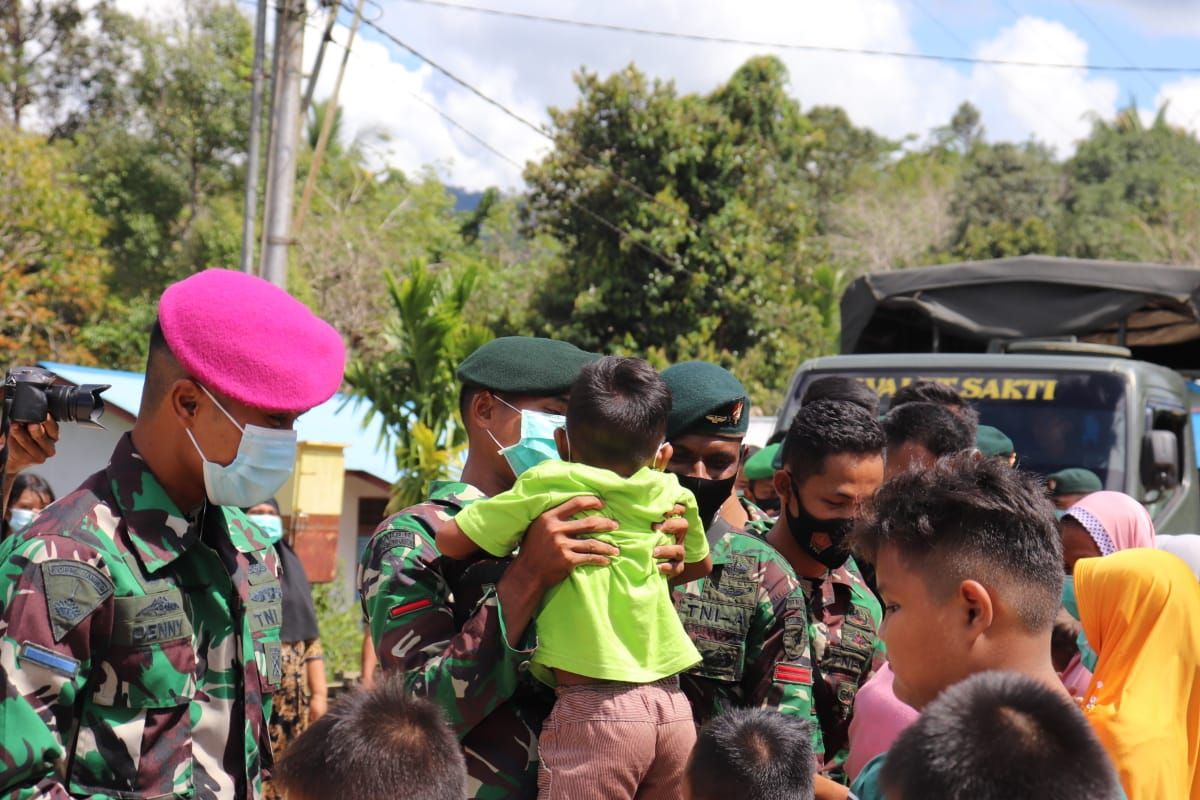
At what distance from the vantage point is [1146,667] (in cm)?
259

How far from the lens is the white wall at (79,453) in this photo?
13.6 metres

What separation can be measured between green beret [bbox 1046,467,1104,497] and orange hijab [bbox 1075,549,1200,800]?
3.46m

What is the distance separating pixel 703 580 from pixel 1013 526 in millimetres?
922

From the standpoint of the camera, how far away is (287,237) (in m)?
9.98

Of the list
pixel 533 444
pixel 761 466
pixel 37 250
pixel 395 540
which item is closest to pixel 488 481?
pixel 533 444

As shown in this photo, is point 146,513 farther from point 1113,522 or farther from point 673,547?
point 1113,522

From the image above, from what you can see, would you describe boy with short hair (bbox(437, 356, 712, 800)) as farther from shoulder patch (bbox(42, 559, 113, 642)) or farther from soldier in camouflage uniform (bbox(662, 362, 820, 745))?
shoulder patch (bbox(42, 559, 113, 642))

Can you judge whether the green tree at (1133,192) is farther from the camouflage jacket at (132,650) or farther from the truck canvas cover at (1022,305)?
the camouflage jacket at (132,650)

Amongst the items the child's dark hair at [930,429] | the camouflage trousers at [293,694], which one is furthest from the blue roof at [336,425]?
the child's dark hair at [930,429]

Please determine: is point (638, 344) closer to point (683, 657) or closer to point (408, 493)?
point (408, 493)

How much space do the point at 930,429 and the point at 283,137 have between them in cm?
726

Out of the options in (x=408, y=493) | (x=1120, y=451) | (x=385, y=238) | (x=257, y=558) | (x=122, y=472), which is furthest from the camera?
(x=385, y=238)

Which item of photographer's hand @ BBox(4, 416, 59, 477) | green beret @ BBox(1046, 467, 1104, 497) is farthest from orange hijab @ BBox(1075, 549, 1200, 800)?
green beret @ BBox(1046, 467, 1104, 497)

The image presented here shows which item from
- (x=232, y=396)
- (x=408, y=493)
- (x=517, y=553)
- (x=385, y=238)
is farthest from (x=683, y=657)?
(x=385, y=238)
